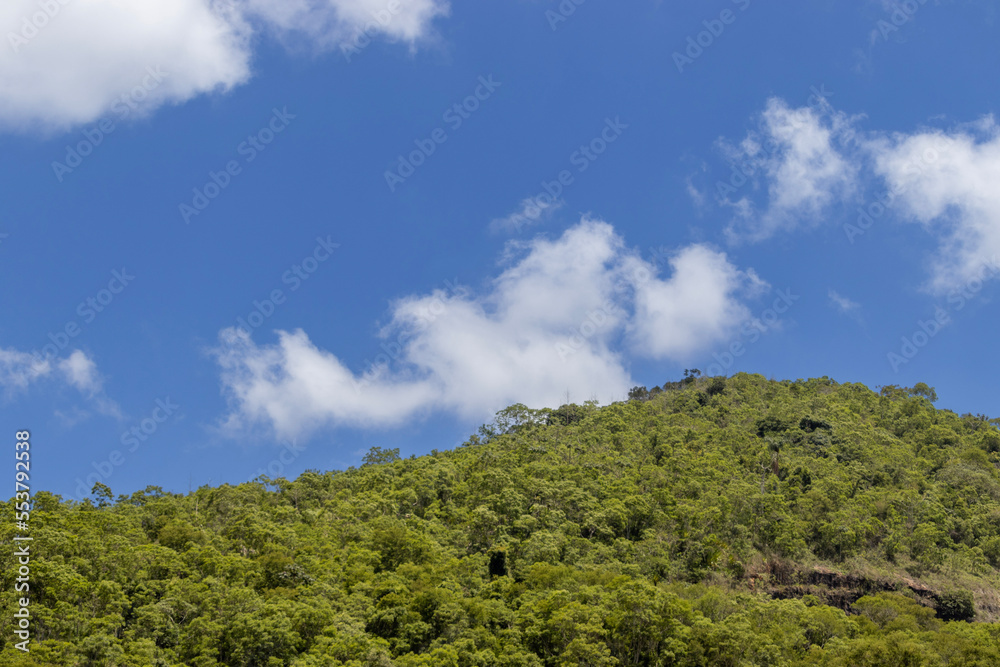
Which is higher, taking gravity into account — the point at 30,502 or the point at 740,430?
the point at 740,430

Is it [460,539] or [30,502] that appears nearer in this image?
[30,502]

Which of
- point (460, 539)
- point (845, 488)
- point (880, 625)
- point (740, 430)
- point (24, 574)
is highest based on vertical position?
point (740, 430)

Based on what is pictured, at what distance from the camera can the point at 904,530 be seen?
59.6m

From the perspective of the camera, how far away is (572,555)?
51.7m

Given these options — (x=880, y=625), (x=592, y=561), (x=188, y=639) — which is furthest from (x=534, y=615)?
(x=880, y=625)

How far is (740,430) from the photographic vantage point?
80.1 m

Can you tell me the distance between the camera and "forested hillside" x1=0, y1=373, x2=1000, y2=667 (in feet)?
124

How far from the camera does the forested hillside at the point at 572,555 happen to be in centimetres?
3788

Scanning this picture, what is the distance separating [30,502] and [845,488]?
61062 mm

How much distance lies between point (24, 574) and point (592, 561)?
1291 inches

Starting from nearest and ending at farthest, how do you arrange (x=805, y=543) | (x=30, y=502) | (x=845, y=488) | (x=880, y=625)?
(x=880, y=625) < (x=30, y=502) < (x=805, y=543) < (x=845, y=488)

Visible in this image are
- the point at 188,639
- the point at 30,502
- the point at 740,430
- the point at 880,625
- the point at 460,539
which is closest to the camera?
the point at 188,639

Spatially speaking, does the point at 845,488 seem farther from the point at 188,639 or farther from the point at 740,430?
the point at 188,639

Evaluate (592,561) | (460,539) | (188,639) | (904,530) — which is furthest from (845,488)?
(188,639)
